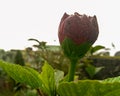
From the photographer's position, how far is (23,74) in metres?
0.72

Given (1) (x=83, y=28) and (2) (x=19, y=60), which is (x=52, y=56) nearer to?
(2) (x=19, y=60)

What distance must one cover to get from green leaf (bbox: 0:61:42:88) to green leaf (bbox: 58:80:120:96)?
95 millimetres

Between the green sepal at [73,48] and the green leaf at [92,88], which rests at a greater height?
the green sepal at [73,48]

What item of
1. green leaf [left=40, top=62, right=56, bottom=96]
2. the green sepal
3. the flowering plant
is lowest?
green leaf [left=40, top=62, right=56, bottom=96]

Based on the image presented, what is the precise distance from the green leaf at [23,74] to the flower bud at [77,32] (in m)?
0.08

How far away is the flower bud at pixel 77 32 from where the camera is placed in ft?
2.19

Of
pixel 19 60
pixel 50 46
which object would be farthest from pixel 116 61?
pixel 19 60

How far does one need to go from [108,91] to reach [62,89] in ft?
0.28

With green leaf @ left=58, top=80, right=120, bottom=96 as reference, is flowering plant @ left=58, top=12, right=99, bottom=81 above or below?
above

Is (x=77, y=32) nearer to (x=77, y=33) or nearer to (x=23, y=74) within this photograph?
(x=77, y=33)

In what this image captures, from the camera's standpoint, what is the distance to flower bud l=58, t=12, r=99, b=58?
2.19 feet

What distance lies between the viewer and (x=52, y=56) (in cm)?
315

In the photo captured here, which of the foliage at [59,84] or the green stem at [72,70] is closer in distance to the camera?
the foliage at [59,84]

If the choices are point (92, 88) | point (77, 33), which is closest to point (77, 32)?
point (77, 33)
